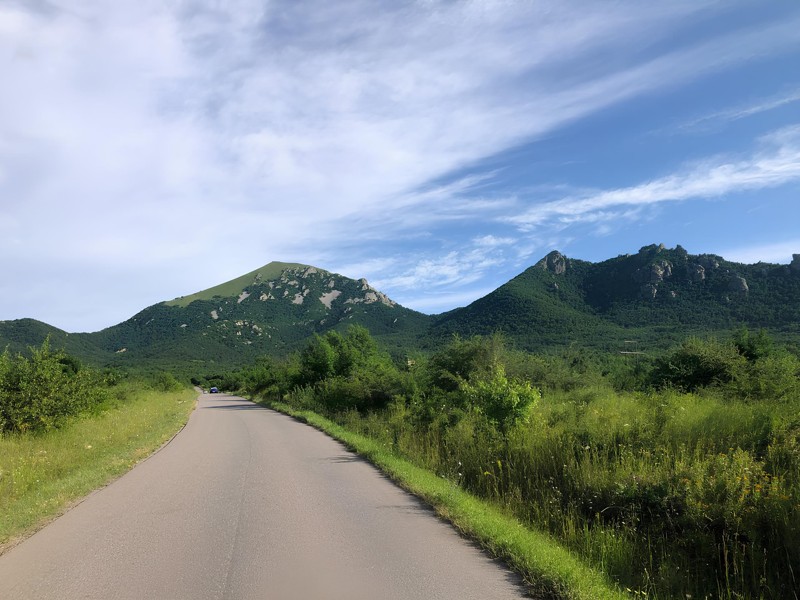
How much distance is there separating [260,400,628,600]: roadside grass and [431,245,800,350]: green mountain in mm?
47888

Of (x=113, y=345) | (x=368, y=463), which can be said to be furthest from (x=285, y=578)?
(x=113, y=345)

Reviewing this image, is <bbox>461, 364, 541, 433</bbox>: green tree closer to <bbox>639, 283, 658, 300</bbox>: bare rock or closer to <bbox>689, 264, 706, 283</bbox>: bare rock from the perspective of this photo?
<bbox>639, 283, 658, 300</bbox>: bare rock

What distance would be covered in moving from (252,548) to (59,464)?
8238 millimetres

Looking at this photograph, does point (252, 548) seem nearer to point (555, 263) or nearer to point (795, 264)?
point (795, 264)

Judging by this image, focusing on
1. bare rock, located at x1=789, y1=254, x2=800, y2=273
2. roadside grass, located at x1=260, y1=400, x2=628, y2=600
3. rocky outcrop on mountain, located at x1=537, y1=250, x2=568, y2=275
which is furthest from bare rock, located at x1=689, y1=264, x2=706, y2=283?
roadside grass, located at x1=260, y1=400, x2=628, y2=600

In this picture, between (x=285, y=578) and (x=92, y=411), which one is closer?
(x=285, y=578)

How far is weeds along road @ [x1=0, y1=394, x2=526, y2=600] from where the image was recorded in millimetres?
4875

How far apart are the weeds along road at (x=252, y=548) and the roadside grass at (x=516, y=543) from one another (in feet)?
0.68

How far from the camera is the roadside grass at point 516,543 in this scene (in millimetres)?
4848

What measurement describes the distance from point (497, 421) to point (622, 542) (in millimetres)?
6014

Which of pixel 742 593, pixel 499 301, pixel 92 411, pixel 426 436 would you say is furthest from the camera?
pixel 499 301

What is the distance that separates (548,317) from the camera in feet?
245

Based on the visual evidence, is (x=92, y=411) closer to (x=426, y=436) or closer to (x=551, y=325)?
(x=426, y=436)

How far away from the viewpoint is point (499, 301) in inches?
3300
